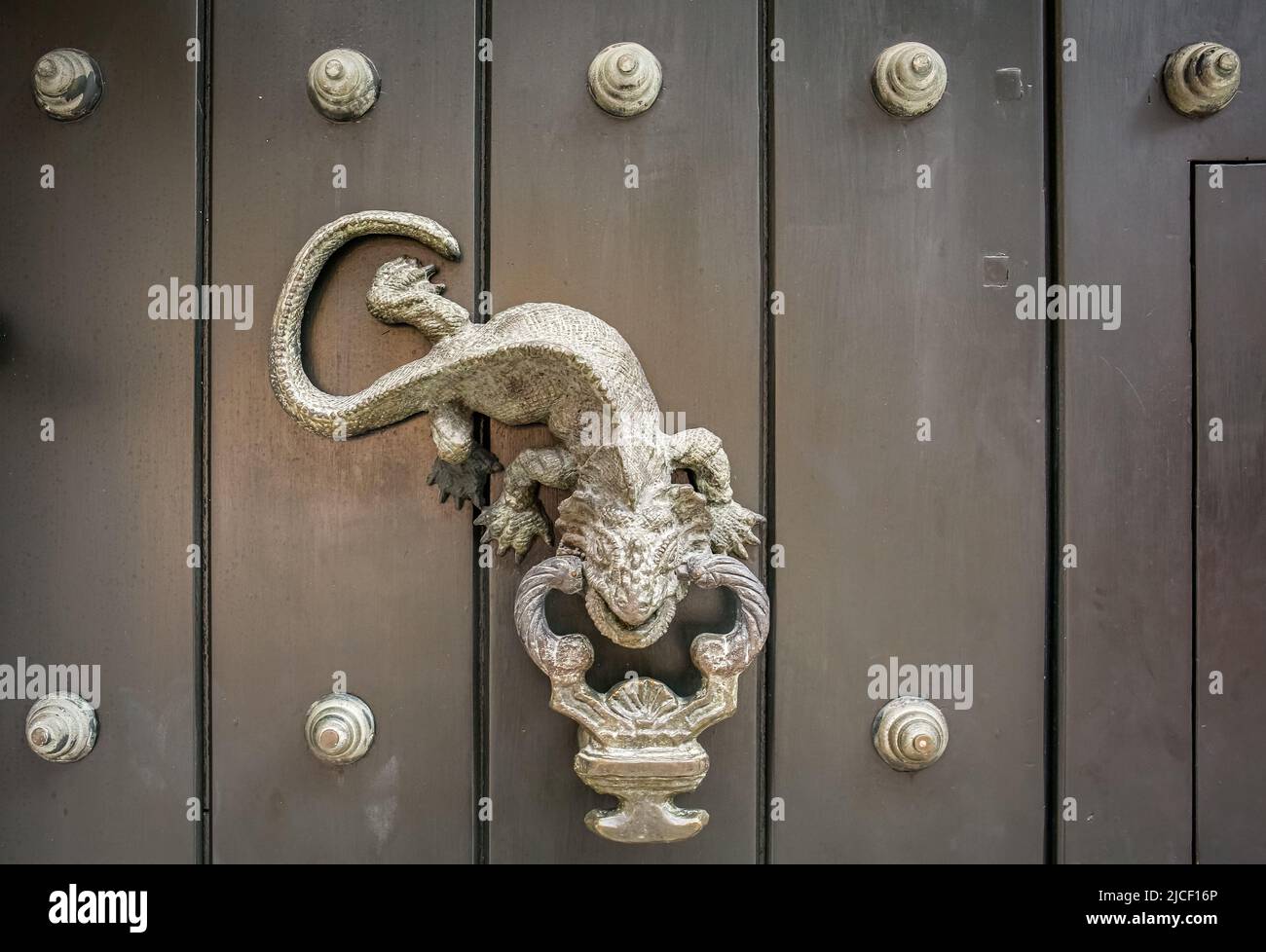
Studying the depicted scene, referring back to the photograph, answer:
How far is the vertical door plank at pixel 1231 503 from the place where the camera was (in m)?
0.91

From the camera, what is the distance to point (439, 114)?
896mm

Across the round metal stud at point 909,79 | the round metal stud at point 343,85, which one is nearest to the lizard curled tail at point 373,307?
the round metal stud at point 343,85

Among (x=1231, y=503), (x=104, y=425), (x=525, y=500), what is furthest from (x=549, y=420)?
(x=1231, y=503)

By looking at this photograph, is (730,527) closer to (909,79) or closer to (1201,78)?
(909,79)

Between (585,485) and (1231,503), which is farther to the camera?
(1231,503)

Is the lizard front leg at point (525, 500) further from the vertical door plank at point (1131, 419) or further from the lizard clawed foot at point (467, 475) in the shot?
the vertical door plank at point (1131, 419)

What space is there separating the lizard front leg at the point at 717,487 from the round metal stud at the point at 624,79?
1.37 feet

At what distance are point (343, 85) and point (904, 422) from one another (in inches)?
32.2

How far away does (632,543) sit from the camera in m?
0.77

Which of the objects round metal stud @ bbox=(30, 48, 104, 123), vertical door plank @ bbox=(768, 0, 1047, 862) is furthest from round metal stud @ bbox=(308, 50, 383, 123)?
vertical door plank @ bbox=(768, 0, 1047, 862)

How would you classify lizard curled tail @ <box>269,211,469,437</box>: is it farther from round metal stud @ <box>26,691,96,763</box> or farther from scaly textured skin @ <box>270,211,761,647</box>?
round metal stud @ <box>26,691,96,763</box>
